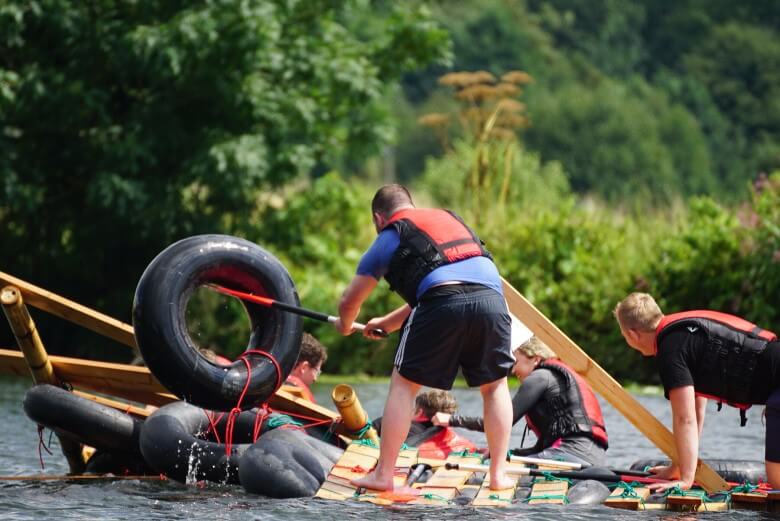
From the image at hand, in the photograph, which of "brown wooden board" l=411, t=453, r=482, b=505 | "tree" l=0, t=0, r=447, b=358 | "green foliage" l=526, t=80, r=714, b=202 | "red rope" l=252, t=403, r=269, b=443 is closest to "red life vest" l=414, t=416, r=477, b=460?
"brown wooden board" l=411, t=453, r=482, b=505

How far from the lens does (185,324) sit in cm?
852

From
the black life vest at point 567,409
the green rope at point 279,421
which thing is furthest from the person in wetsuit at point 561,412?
the green rope at point 279,421

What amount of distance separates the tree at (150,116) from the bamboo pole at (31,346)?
1016 centimetres

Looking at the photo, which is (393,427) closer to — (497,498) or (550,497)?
(497,498)

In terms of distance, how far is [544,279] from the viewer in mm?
18922

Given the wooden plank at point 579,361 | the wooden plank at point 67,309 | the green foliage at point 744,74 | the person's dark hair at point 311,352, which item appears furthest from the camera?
the green foliage at point 744,74

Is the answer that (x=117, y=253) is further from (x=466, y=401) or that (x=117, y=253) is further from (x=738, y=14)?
(x=738, y=14)

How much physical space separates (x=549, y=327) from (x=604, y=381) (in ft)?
1.59

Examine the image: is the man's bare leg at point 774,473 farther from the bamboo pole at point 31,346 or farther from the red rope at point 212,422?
the bamboo pole at point 31,346

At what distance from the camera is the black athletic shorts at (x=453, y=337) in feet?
25.8

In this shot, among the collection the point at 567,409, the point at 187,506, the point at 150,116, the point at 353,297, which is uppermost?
the point at 150,116

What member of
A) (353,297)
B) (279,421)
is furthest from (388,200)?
(279,421)

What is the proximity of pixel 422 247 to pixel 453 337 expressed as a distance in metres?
0.54

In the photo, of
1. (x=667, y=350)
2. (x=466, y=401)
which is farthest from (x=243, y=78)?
(x=667, y=350)
